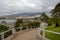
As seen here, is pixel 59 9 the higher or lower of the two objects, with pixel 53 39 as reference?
higher

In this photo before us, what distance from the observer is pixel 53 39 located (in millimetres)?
12570

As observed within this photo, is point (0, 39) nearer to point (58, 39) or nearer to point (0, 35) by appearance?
point (0, 35)

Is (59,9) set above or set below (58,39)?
above

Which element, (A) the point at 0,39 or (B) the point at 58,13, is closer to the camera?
(A) the point at 0,39

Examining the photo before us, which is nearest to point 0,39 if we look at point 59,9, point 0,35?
point 0,35

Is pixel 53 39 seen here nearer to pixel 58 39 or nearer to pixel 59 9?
pixel 58 39

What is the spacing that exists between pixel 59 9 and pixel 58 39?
2162cm

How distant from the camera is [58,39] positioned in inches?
472

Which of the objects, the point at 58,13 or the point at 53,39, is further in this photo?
the point at 58,13

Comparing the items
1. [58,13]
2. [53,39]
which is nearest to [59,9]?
[58,13]

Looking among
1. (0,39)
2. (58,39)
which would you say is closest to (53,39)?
(58,39)

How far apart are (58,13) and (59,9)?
838 mm

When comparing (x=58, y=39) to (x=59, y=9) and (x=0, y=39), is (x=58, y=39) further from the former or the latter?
(x=59, y=9)

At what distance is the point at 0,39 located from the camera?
12664 mm
